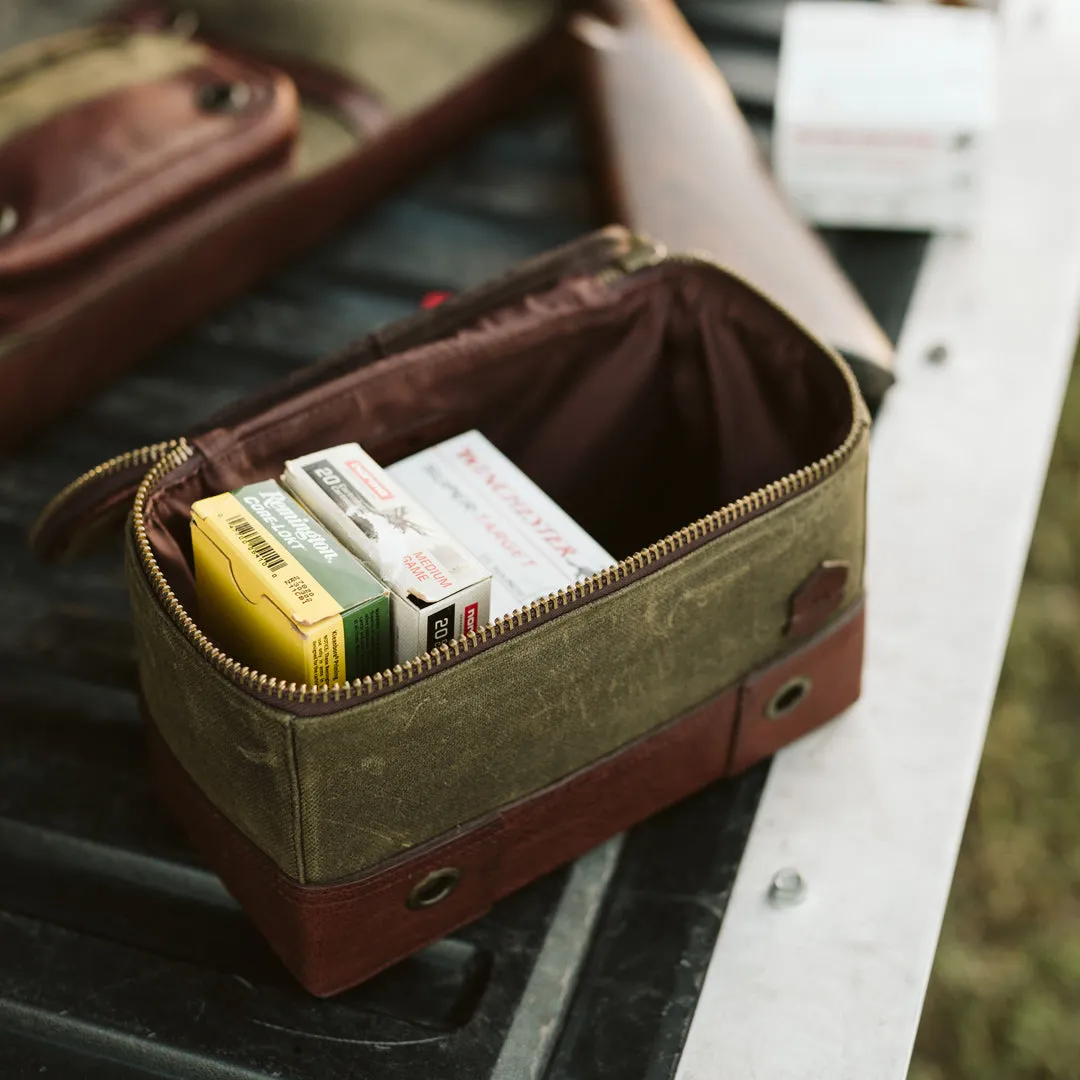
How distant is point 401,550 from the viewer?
0.77m

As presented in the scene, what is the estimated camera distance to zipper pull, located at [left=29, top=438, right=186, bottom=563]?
0.88 m

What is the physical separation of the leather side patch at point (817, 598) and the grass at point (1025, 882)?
736 mm

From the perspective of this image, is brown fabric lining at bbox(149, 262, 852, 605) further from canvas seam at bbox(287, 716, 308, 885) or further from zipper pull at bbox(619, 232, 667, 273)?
canvas seam at bbox(287, 716, 308, 885)

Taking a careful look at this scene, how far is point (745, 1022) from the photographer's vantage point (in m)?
0.86

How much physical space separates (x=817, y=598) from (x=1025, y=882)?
0.86 meters

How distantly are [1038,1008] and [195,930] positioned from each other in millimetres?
953

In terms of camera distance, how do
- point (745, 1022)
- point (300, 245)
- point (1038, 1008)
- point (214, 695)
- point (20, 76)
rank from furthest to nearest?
1. point (1038, 1008)
2. point (300, 245)
3. point (20, 76)
4. point (745, 1022)
5. point (214, 695)

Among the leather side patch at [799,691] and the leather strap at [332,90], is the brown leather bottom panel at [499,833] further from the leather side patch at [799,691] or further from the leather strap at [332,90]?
the leather strap at [332,90]

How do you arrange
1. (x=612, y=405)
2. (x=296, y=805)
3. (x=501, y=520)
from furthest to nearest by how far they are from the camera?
(x=612, y=405), (x=501, y=520), (x=296, y=805)

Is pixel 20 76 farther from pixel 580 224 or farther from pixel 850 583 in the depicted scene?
pixel 850 583

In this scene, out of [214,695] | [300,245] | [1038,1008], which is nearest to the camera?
[214,695]

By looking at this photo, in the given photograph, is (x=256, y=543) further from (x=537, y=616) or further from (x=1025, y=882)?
(x=1025, y=882)

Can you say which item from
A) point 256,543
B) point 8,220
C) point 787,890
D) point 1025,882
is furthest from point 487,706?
point 1025,882

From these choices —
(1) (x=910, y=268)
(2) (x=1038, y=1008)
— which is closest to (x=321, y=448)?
(1) (x=910, y=268)
